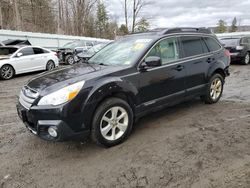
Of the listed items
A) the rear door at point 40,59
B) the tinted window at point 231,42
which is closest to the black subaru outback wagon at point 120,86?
the rear door at point 40,59

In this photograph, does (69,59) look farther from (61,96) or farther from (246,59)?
(61,96)

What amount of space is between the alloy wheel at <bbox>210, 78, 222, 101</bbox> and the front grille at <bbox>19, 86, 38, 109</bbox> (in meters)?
3.98

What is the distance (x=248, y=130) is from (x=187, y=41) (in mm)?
2107

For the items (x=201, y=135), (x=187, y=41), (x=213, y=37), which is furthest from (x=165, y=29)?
(x=201, y=135)

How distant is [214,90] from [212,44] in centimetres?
109

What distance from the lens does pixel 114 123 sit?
3.80m

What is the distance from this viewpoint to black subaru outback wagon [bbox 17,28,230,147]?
335 cm

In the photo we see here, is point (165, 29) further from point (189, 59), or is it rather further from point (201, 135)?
point (201, 135)

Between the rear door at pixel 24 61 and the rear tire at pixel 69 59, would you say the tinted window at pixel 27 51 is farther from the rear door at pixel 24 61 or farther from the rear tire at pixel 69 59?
the rear tire at pixel 69 59

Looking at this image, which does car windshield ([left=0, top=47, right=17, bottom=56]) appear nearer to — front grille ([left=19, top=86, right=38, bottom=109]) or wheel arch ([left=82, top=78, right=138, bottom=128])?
Answer: front grille ([left=19, top=86, right=38, bottom=109])

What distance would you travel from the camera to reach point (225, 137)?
13.2 ft

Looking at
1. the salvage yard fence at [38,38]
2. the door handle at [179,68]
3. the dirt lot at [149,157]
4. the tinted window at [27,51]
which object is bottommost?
the dirt lot at [149,157]

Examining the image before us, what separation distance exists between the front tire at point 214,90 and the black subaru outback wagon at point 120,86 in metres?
0.05

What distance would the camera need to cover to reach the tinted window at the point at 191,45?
4980mm
